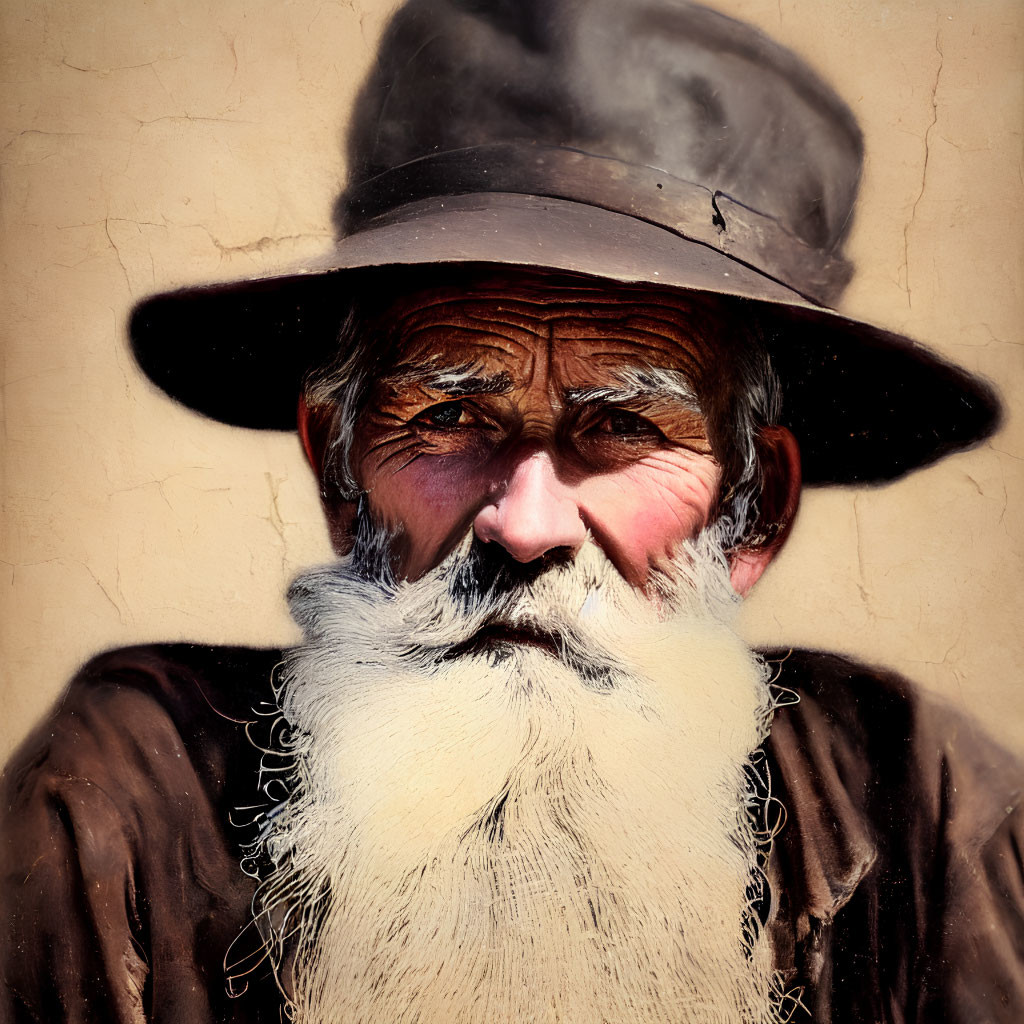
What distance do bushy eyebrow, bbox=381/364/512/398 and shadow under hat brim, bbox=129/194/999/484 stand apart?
7.7 inches

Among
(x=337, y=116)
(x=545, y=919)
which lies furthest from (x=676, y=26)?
(x=545, y=919)

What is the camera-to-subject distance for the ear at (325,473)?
2.18m

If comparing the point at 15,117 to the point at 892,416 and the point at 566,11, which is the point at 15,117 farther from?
the point at 892,416

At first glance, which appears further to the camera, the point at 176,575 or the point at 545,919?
the point at 176,575

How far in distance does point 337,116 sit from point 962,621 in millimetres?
1593

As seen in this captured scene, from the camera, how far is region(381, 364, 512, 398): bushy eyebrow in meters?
2.06

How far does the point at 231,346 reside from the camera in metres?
2.19

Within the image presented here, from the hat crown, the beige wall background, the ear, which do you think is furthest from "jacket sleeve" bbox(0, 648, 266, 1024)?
the hat crown

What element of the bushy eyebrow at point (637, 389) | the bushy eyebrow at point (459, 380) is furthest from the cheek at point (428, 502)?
the bushy eyebrow at point (637, 389)

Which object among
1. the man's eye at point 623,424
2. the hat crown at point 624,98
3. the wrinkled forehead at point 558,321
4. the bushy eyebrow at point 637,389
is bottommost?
the man's eye at point 623,424

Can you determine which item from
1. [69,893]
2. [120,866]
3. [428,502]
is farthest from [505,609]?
[69,893]

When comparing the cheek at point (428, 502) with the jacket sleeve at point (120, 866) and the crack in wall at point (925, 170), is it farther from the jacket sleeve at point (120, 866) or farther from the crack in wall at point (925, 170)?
the crack in wall at point (925, 170)

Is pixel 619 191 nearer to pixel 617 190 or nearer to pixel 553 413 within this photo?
pixel 617 190

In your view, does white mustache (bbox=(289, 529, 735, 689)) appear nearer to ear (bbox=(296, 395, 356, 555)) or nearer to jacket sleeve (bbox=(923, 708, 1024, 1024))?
ear (bbox=(296, 395, 356, 555))
